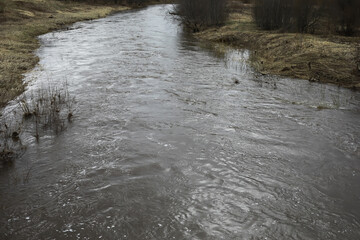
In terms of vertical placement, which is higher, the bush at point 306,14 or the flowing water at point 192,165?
the bush at point 306,14

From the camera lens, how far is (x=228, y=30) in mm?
24703

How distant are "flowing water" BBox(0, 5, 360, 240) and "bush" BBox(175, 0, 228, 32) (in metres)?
16.1

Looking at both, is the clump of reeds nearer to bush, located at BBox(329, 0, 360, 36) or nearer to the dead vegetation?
the dead vegetation

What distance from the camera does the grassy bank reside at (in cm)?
1232

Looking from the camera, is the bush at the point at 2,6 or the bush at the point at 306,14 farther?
the bush at the point at 2,6

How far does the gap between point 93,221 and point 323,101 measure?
348 inches

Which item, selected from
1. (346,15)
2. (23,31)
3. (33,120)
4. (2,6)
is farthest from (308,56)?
(2,6)

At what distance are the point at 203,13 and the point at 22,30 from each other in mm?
14363

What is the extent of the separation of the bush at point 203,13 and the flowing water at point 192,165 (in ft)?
52.8

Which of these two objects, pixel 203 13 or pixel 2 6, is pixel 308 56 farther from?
pixel 2 6

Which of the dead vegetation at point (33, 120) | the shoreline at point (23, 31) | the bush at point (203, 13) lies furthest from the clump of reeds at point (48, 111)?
the bush at point (203, 13)

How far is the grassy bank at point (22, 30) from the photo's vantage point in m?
12.3

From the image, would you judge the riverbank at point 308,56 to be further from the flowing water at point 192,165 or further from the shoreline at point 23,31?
the shoreline at point 23,31

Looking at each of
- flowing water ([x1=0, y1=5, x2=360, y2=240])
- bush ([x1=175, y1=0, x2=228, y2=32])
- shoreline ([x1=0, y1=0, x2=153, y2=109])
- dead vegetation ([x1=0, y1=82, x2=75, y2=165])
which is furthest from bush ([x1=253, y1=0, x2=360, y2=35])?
shoreline ([x1=0, y1=0, x2=153, y2=109])
